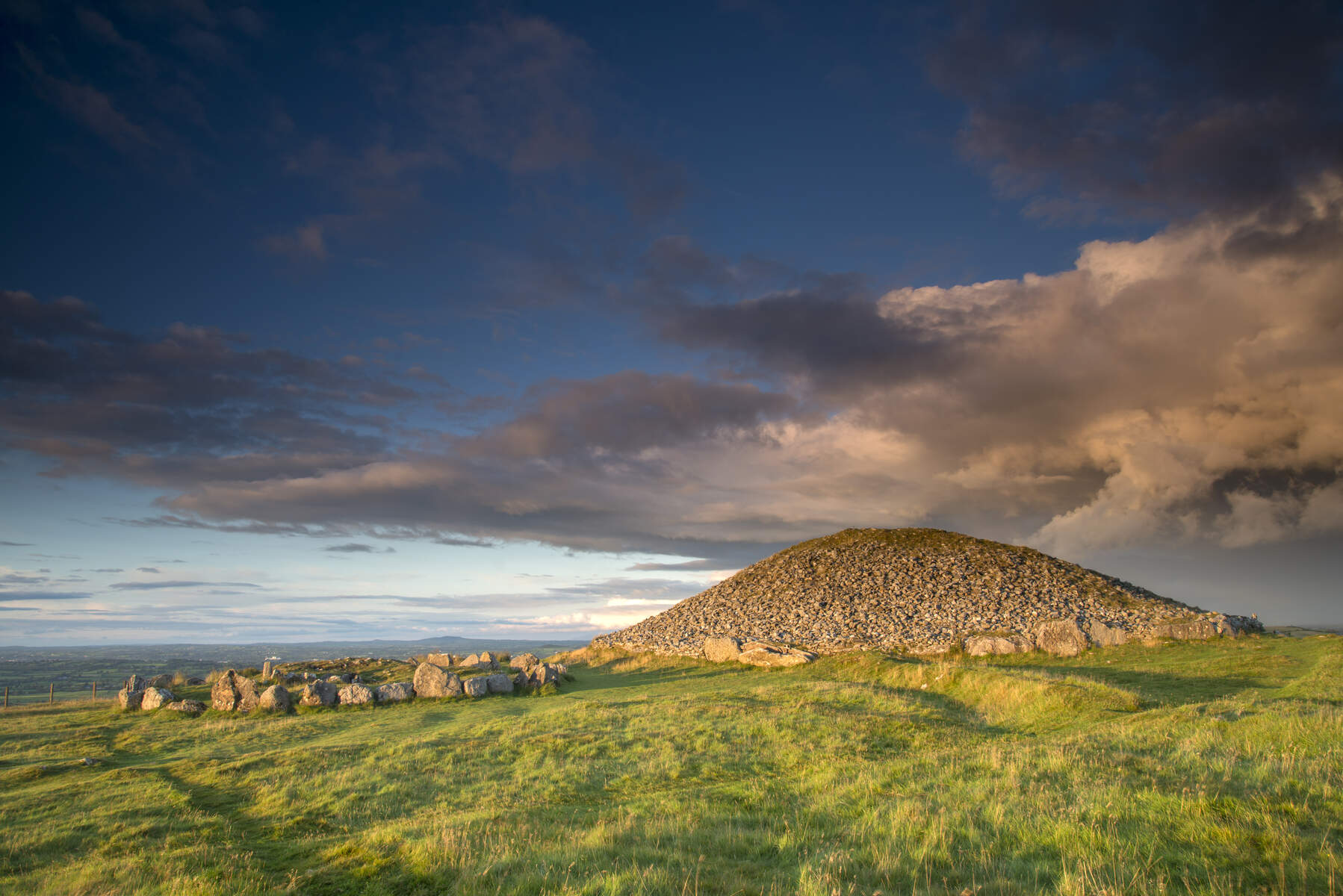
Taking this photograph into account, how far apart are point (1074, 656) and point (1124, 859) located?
34.3 metres

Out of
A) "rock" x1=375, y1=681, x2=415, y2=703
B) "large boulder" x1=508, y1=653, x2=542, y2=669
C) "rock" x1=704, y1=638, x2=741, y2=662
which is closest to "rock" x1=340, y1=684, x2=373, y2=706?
"rock" x1=375, y1=681, x2=415, y2=703

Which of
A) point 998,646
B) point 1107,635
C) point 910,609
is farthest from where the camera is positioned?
point 910,609

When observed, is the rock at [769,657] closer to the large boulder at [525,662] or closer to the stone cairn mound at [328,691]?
the stone cairn mound at [328,691]

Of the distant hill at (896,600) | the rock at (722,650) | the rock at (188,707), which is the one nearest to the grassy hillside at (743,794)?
the rock at (188,707)

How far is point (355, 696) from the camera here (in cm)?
3500

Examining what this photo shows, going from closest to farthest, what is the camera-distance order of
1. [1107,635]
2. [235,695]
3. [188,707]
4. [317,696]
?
[188,707], [235,695], [317,696], [1107,635]

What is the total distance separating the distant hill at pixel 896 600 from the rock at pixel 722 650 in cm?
209

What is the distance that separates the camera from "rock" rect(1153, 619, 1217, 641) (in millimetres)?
37062

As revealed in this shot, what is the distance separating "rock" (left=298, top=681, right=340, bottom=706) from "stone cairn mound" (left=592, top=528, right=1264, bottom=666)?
2378 cm

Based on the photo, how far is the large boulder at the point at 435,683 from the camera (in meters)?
36.2

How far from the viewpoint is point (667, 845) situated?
1012cm

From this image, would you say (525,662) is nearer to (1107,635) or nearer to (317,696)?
(317,696)

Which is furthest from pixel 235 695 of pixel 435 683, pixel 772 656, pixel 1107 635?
pixel 1107 635

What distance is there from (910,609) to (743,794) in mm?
40095
